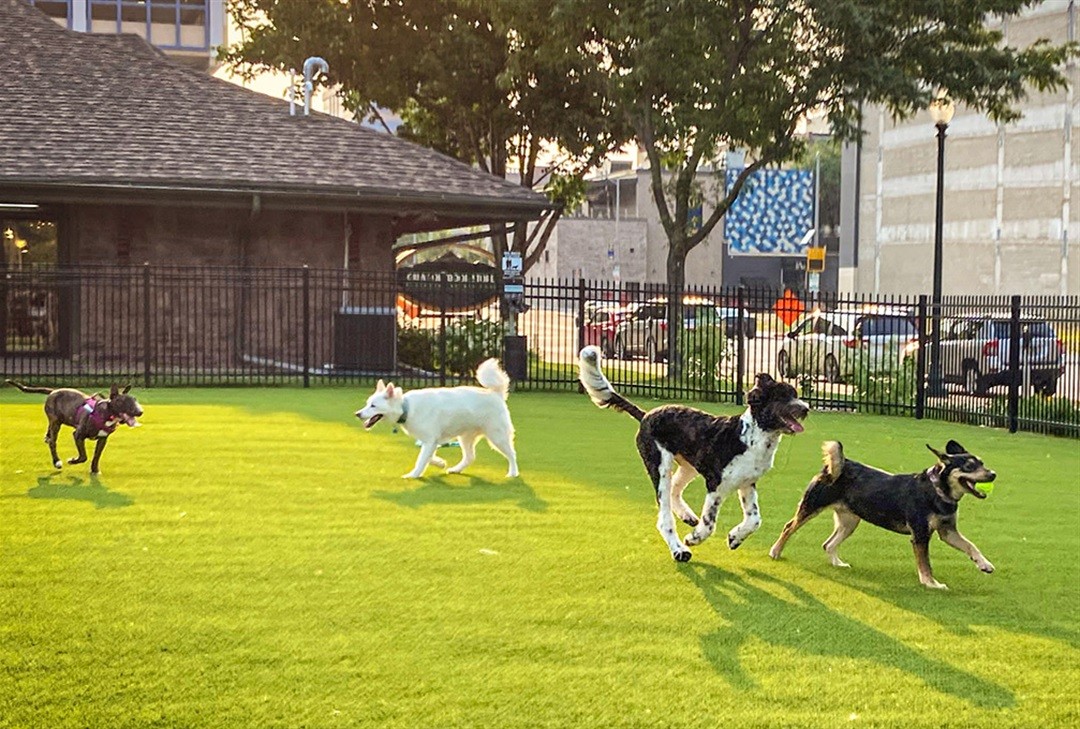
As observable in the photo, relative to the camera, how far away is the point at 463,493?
12.0 meters

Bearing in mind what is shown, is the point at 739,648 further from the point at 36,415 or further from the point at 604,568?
the point at 36,415

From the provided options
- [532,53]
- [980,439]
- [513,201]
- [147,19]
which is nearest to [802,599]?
[980,439]

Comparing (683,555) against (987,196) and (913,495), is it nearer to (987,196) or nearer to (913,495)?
(913,495)

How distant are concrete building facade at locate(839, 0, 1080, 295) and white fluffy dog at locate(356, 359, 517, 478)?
5661 centimetres

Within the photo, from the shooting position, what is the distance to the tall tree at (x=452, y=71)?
112ft

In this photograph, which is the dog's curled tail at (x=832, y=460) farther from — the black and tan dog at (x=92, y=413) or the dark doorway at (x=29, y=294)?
the dark doorway at (x=29, y=294)

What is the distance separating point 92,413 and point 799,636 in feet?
21.9

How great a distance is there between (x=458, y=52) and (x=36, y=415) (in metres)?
18.4

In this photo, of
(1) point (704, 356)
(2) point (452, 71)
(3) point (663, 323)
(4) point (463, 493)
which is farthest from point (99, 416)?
(2) point (452, 71)

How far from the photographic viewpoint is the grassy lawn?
6280 millimetres

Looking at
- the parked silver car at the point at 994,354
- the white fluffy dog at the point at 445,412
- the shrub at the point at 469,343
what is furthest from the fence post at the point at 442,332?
the white fluffy dog at the point at 445,412

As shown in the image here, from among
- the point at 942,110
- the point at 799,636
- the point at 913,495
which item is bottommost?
the point at 799,636

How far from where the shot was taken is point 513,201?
27.3 m

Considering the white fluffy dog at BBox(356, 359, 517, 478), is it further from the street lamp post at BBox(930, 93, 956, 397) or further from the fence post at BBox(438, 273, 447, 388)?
the fence post at BBox(438, 273, 447, 388)
